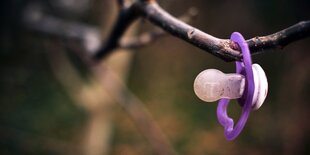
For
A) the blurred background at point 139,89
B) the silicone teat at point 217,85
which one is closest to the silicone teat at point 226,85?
the silicone teat at point 217,85

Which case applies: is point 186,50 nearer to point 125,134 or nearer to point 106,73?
point 125,134

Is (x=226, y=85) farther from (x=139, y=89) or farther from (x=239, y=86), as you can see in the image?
(x=139, y=89)

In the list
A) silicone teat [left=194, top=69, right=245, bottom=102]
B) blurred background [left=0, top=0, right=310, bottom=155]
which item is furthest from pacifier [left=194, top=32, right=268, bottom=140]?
blurred background [left=0, top=0, right=310, bottom=155]

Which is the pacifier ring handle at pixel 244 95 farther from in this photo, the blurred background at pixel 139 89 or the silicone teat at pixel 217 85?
the blurred background at pixel 139 89

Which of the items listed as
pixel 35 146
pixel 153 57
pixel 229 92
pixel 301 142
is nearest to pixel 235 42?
pixel 229 92

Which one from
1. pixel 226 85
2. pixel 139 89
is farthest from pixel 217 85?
pixel 139 89

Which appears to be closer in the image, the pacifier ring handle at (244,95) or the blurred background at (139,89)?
the pacifier ring handle at (244,95)

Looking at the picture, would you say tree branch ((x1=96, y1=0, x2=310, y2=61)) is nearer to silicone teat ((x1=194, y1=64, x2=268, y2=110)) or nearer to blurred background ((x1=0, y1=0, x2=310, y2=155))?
silicone teat ((x1=194, y1=64, x2=268, y2=110))
